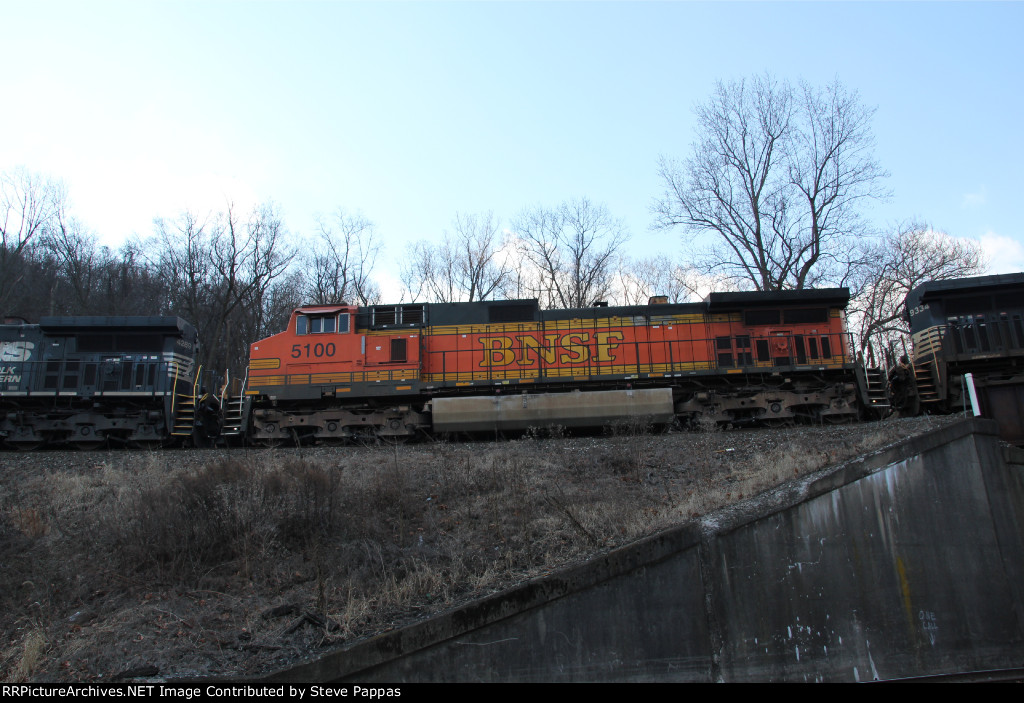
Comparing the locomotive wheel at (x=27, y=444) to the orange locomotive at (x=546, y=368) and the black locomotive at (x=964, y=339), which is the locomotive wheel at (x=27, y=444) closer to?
the orange locomotive at (x=546, y=368)

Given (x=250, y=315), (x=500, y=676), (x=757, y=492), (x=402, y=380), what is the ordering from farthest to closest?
(x=250, y=315)
(x=402, y=380)
(x=757, y=492)
(x=500, y=676)

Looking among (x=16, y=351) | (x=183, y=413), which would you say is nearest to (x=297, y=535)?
(x=183, y=413)

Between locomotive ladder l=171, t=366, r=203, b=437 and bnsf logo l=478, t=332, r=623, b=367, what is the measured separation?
7666 millimetres

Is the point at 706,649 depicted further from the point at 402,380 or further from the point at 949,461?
the point at 402,380

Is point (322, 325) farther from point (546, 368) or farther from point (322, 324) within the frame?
point (546, 368)

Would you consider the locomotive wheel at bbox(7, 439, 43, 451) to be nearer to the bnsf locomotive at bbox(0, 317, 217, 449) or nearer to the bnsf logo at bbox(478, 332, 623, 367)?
the bnsf locomotive at bbox(0, 317, 217, 449)

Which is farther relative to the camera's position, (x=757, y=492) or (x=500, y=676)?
(x=757, y=492)

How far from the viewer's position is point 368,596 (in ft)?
22.6

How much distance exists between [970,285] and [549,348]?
11.1 meters

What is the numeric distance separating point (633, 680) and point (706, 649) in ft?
2.88

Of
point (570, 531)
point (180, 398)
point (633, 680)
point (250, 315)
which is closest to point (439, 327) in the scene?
point (180, 398)

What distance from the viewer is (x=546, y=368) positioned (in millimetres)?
15336

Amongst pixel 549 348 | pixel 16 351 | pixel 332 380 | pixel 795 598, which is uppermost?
pixel 16 351

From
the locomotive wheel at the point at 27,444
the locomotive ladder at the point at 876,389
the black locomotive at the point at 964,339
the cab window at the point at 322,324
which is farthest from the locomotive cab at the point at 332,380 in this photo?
the black locomotive at the point at 964,339
